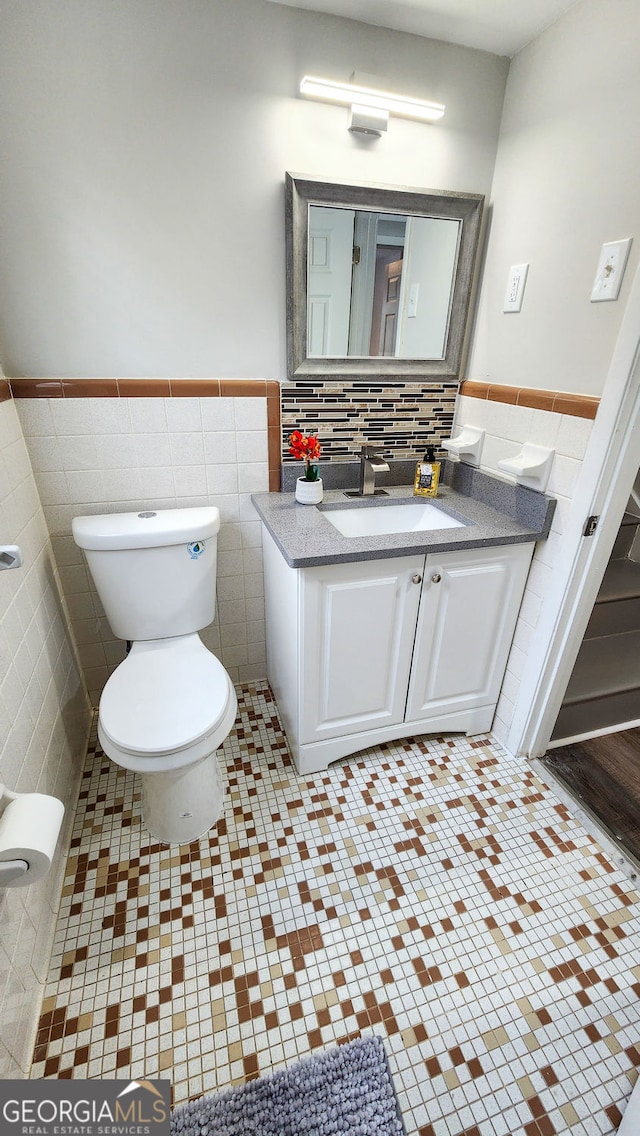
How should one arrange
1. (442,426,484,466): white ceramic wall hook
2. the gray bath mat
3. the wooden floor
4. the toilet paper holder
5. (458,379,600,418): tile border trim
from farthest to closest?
1. (442,426,484,466): white ceramic wall hook
2. the wooden floor
3. (458,379,600,418): tile border trim
4. the gray bath mat
5. the toilet paper holder

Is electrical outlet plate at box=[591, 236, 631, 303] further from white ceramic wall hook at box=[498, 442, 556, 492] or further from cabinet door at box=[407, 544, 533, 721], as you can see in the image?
cabinet door at box=[407, 544, 533, 721]

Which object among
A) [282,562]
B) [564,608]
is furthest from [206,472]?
[564,608]

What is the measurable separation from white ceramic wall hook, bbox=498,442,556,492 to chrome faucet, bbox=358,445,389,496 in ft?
1.34

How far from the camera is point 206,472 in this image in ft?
5.39

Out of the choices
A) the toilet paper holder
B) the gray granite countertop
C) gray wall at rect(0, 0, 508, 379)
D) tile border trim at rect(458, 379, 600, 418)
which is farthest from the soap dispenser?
the toilet paper holder

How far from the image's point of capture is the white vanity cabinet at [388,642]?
138 centimetres

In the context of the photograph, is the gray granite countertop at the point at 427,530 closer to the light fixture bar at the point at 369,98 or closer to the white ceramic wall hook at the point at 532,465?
the white ceramic wall hook at the point at 532,465

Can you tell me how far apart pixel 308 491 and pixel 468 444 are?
620 millimetres

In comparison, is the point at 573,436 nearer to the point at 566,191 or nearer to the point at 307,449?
the point at 566,191

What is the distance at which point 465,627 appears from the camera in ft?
5.13

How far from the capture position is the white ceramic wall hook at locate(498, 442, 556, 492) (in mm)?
1406

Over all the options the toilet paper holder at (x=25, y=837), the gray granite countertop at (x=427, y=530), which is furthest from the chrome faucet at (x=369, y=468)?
the toilet paper holder at (x=25, y=837)

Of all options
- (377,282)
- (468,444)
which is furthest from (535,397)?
(377,282)

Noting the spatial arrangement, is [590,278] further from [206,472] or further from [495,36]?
[206,472]
